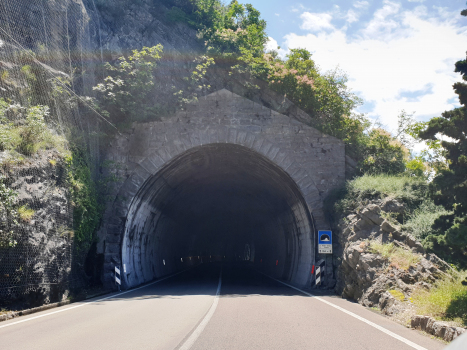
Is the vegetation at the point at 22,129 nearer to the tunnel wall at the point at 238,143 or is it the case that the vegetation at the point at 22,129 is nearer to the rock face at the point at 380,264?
the tunnel wall at the point at 238,143

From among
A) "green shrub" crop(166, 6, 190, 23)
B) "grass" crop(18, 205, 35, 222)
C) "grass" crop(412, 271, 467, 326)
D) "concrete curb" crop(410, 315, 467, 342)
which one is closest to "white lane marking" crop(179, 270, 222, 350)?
"concrete curb" crop(410, 315, 467, 342)

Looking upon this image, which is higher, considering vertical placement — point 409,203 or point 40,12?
point 40,12

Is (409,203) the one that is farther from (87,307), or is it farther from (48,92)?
(48,92)

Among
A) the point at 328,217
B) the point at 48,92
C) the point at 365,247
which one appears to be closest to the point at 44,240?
the point at 48,92

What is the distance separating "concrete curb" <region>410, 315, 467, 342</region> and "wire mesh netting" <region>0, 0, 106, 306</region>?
30.1 ft

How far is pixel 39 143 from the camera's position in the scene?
40.9 ft

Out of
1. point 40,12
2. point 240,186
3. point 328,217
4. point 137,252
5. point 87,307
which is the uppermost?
point 40,12

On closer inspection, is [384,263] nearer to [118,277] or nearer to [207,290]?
[207,290]

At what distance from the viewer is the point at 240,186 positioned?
27594 millimetres

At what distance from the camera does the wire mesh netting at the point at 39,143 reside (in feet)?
34.2

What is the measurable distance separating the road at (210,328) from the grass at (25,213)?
2477 mm

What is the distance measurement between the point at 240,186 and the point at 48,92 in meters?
15.4

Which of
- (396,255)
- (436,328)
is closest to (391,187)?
(396,255)

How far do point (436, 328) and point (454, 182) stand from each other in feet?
10.5
